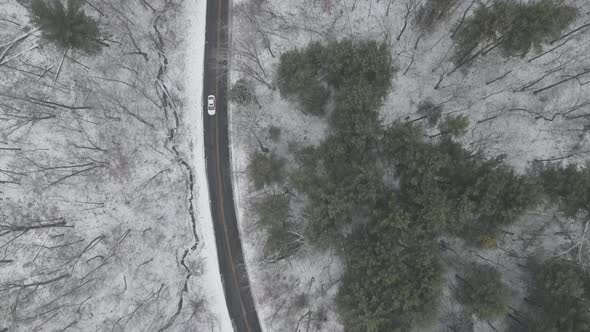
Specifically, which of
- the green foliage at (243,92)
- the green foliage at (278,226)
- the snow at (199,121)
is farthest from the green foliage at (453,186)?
the snow at (199,121)

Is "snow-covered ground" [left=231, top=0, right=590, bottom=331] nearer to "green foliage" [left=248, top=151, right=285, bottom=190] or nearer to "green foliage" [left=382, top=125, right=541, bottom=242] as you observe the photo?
"green foliage" [left=248, top=151, right=285, bottom=190]

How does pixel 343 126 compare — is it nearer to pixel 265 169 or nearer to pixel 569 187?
pixel 265 169

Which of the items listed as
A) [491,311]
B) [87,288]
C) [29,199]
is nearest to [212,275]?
[87,288]

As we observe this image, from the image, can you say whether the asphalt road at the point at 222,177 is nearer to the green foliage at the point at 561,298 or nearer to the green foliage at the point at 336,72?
the green foliage at the point at 336,72

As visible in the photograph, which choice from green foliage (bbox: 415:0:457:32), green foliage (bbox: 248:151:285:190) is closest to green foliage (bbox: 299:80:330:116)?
green foliage (bbox: 248:151:285:190)

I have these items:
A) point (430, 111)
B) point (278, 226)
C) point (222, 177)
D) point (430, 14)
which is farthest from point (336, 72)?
point (222, 177)

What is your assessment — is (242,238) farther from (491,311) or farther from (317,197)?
(491,311)

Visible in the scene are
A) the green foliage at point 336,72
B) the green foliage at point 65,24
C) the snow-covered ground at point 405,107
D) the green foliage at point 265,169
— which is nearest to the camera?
the green foliage at point 65,24

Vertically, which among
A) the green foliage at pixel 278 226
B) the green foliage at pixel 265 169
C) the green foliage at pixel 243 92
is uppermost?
the green foliage at pixel 243 92
